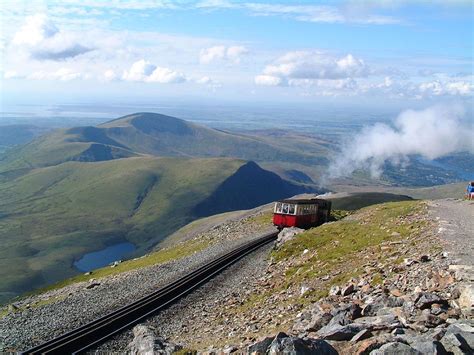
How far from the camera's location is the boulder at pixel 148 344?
873 inches

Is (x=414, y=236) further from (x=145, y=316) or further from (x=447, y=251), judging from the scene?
(x=145, y=316)

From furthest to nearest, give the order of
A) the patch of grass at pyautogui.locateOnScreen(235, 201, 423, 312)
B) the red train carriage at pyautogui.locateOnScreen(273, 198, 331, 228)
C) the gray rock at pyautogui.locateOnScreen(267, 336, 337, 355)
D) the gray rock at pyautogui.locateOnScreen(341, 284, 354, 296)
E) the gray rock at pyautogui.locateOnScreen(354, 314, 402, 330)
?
the red train carriage at pyautogui.locateOnScreen(273, 198, 331, 228) < the patch of grass at pyautogui.locateOnScreen(235, 201, 423, 312) < the gray rock at pyautogui.locateOnScreen(341, 284, 354, 296) < the gray rock at pyautogui.locateOnScreen(354, 314, 402, 330) < the gray rock at pyautogui.locateOnScreen(267, 336, 337, 355)

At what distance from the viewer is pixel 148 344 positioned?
23016 mm

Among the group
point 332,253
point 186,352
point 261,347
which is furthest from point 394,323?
point 332,253

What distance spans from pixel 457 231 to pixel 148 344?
71.1ft

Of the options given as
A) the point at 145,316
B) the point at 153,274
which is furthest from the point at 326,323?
the point at 153,274

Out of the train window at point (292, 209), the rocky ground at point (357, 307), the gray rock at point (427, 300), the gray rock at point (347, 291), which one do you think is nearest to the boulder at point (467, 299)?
the rocky ground at point (357, 307)

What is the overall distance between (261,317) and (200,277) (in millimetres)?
15005

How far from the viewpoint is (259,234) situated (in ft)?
210

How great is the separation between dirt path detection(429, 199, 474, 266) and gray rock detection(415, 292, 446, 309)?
5.37 metres

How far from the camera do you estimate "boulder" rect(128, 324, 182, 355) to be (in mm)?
22172

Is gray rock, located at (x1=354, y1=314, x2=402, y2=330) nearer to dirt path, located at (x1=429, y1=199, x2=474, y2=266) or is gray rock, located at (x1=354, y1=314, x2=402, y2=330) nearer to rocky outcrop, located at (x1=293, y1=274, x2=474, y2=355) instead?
rocky outcrop, located at (x1=293, y1=274, x2=474, y2=355)

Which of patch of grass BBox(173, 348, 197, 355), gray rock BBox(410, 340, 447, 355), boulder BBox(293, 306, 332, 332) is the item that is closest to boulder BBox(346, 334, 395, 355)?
gray rock BBox(410, 340, 447, 355)

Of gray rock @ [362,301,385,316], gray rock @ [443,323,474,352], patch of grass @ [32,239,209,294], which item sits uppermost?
gray rock @ [443,323,474,352]
